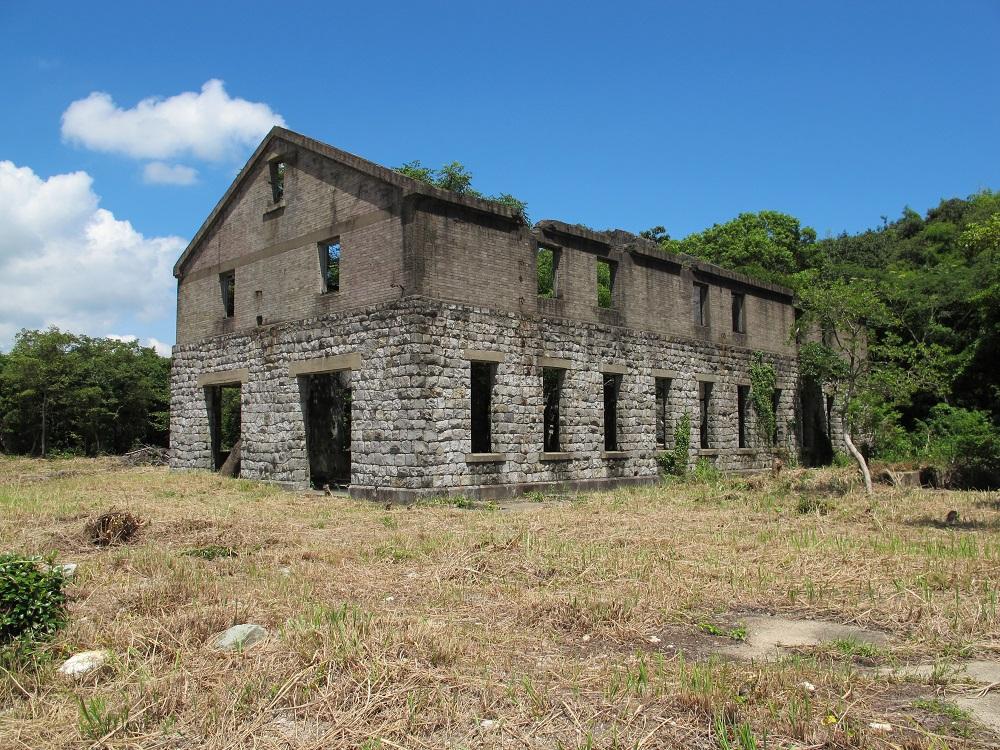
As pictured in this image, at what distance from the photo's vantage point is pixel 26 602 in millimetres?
5469

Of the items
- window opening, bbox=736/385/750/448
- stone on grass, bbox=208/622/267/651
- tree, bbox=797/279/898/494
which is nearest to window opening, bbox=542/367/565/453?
tree, bbox=797/279/898/494

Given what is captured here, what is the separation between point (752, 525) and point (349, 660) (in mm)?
7665

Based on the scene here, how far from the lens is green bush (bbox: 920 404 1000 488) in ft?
53.8

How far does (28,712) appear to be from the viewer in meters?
4.25

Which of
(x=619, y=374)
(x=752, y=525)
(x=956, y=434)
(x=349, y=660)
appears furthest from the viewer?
(x=619, y=374)

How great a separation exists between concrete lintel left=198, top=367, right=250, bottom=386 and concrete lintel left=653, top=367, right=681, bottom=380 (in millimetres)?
10129

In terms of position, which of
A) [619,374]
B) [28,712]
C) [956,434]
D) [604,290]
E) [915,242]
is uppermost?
[915,242]

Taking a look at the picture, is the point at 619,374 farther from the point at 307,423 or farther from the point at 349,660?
the point at 349,660

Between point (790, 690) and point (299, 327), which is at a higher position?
point (299, 327)

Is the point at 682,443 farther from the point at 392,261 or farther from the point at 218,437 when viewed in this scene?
the point at 218,437

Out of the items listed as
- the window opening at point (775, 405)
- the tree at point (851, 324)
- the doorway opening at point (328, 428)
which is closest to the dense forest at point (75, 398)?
the doorway opening at point (328, 428)

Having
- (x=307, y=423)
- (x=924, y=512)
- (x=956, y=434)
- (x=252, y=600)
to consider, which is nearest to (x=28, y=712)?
(x=252, y=600)

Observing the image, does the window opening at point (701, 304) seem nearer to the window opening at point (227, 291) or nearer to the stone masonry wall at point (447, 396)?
the stone masonry wall at point (447, 396)

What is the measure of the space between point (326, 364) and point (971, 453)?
13.9 m
